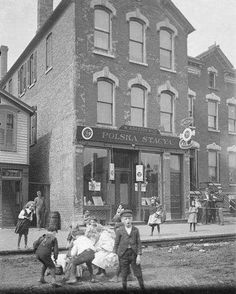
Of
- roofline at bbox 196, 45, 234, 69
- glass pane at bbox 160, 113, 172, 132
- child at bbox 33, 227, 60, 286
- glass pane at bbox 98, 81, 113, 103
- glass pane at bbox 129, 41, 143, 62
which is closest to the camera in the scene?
child at bbox 33, 227, 60, 286

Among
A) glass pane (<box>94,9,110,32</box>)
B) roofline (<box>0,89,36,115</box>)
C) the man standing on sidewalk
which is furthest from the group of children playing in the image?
glass pane (<box>94,9,110,32</box>)

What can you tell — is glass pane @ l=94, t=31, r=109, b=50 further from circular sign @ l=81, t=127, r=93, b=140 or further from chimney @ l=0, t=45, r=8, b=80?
chimney @ l=0, t=45, r=8, b=80

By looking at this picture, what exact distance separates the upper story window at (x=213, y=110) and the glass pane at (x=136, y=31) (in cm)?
749

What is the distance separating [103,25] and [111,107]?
13.4 ft

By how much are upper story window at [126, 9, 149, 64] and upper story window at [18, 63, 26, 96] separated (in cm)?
857

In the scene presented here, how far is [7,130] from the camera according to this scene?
68.5 feet

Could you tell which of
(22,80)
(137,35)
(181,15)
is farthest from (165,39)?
(22,80)

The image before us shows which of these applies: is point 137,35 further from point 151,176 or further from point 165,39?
point 151,176

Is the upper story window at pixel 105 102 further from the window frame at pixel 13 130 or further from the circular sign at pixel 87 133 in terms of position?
the window frame at pixel 13 130

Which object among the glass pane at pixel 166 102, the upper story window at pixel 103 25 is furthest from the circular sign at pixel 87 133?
the glass pane at pixel 166 102

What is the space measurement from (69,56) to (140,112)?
4580 mm

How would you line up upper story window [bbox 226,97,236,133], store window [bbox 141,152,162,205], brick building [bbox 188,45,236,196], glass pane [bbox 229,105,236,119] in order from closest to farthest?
store window [bbox 141,152,162,205] → brick building [bbox 188,45,236,196] → upper story window [bbox 226,97,236,133] → glass pane [bbox 229,105,236,119]

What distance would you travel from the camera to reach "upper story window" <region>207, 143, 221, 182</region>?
87.7ft

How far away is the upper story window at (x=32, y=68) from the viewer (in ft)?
81.0
